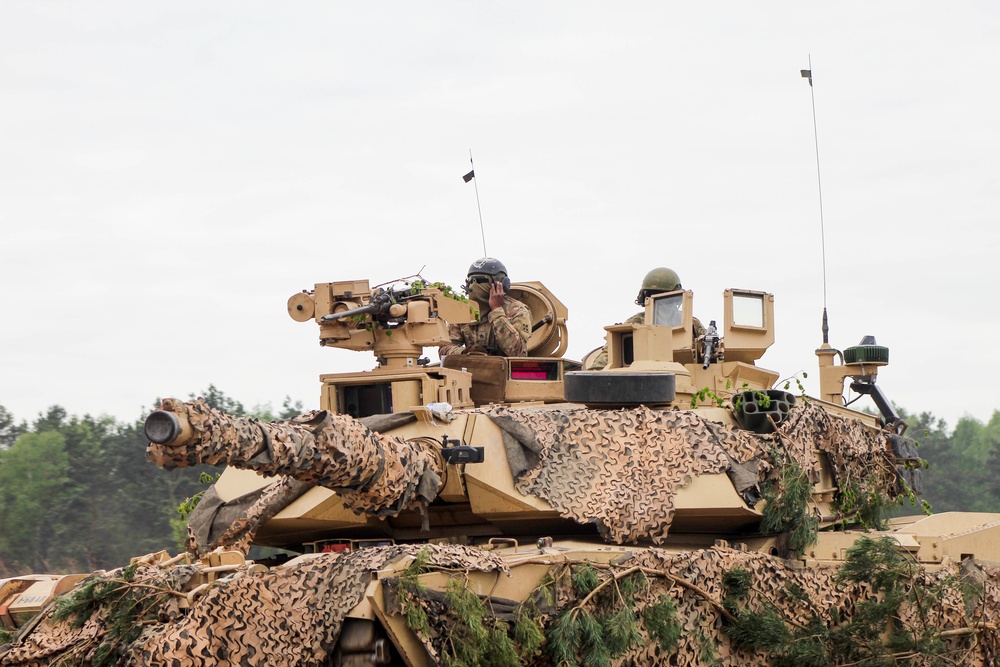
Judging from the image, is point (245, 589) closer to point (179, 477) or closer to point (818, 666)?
point (818, 666)

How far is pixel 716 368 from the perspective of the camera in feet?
49.4

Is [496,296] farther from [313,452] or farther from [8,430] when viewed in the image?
[8,430]

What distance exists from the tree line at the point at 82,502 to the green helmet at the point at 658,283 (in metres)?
22.1

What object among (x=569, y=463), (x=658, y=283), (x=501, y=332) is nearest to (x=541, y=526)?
(x=569, y=463)

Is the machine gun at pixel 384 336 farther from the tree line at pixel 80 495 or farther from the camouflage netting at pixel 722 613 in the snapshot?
the tree line at pixel 80 495

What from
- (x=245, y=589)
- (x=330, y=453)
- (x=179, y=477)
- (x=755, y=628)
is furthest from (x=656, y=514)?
(x=179, y=477)

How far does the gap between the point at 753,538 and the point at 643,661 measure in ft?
8.15

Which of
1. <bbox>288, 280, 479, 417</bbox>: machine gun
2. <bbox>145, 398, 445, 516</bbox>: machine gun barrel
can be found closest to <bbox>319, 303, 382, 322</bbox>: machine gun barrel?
<bbox>288, 280, 479, 417</bbox>: machine gun

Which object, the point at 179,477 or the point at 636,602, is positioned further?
the point at 179,477

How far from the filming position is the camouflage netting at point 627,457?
38.3 feet

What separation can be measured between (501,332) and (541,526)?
281 centimetres

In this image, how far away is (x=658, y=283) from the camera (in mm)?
17000

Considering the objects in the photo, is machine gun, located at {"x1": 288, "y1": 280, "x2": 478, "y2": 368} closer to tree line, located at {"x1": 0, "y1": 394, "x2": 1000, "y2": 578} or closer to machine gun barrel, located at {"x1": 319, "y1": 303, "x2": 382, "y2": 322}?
machine gun barrel, located at {"x1": 319, "y1": 303, "x2": 382, "y2": 322}

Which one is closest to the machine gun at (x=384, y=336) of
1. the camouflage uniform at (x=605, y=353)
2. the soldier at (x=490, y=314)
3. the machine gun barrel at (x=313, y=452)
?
the machine gun barrel at (x=313, y=452)
